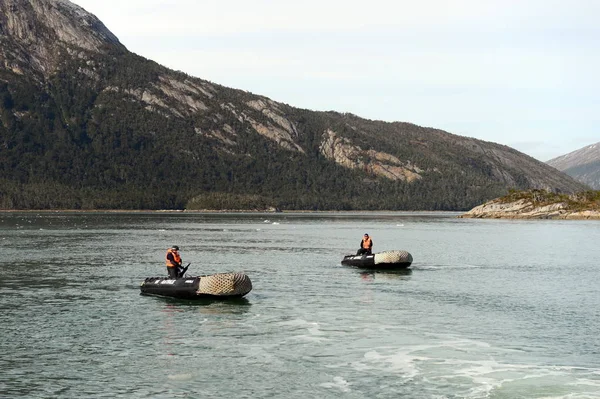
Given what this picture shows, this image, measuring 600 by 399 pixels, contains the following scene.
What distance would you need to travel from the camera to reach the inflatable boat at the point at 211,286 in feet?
176

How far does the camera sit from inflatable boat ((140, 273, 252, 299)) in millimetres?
53625

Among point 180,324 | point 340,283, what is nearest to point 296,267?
point 340,283

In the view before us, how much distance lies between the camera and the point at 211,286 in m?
53.7

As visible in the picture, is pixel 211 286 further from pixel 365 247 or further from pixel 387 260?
pixel 365 247

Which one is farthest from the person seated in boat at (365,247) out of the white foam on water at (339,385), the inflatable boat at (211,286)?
the white foam on water at (339,385)

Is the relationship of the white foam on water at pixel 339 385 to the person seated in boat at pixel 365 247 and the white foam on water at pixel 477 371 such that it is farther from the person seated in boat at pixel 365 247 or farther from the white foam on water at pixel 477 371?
the person seated in boat at pixel 365 247

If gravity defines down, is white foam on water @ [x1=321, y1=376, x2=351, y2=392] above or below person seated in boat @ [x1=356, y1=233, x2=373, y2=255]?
below

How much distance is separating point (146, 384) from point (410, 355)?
43.7ft

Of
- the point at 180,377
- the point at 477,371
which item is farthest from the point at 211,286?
the point at 477,371

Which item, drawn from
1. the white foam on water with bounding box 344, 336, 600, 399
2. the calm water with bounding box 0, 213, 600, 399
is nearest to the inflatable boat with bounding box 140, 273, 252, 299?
the calm water with bounding box 0, 213, 600, 399

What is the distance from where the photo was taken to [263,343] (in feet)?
134

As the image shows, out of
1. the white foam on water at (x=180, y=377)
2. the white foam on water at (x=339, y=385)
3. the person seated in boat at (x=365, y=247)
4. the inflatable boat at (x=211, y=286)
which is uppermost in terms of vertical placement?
the person seated in boat at (x=365, y=247)

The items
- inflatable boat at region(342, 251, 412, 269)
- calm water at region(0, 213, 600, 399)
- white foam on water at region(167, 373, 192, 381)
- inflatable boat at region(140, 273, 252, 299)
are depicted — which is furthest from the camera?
inflatable boat at region(342, 251, 412, 269)

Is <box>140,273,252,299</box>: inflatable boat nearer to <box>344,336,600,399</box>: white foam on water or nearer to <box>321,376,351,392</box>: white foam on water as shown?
<box>344,336,600,399</box>: white foam on water
